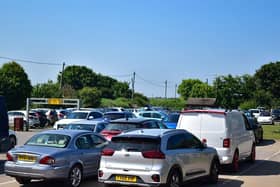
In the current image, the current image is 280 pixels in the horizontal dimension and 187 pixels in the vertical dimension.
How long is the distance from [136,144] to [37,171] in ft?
8.05

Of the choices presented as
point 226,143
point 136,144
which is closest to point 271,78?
point 226,143

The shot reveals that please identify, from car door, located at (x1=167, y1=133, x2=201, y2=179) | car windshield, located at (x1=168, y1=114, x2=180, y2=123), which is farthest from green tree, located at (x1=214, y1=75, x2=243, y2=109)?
car door, located at (x1=167, y1=133, x2=201, y2=179)

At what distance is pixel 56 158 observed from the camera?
40.6 ft

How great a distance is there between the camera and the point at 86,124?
2127 cm

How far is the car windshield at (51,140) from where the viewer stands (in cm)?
1318

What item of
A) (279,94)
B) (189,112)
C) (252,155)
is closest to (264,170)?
(252,155)

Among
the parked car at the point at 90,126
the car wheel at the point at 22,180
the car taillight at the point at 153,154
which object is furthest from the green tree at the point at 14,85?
the car taillight at the point at 153,154

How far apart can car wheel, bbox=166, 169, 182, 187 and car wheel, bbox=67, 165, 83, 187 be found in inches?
104

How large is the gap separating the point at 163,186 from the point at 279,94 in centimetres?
3597

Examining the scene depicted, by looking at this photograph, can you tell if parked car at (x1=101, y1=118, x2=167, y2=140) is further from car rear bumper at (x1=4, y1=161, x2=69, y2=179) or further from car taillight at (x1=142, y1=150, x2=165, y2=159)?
car taillight at (x1=142, y1=150, x2=165, y2=159)

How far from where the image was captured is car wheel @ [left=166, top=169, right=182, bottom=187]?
11648 mm

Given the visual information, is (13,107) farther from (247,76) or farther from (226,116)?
(226,116)

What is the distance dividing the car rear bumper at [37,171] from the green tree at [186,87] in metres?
103

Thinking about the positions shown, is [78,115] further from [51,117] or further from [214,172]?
[214,172]
